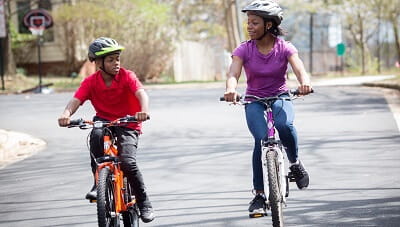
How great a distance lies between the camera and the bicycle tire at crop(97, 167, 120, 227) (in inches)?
240

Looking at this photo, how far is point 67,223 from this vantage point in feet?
25.5

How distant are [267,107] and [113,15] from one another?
30.6 m

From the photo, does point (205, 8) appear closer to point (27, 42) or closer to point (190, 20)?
point (190, 20)

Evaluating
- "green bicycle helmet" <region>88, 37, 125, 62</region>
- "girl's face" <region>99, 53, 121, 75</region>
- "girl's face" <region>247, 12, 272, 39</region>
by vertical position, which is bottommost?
"girl's face" <region>99, 53, 121, 75</region>

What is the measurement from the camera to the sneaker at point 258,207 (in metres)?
6.74

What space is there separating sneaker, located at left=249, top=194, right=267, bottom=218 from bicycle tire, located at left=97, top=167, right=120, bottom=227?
3.23 ft

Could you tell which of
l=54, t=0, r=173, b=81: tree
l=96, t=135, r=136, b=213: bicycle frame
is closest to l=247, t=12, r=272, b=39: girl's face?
l=96, t=135, r=136, b=213: bicycle frame

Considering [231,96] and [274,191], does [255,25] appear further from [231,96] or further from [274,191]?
[274,191]

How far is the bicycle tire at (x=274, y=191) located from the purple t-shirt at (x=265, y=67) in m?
0.70

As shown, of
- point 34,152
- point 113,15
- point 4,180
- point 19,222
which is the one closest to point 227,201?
point 19,222

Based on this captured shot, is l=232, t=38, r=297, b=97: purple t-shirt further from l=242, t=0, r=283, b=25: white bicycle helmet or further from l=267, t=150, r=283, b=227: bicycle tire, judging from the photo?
l=267, t=150, r=283, b=227: bicycle tire

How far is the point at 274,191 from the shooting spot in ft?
20.8

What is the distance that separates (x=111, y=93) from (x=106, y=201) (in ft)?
2.96

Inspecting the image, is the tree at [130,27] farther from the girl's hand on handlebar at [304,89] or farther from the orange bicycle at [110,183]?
the girl's hand on handlebar at [304,89]
